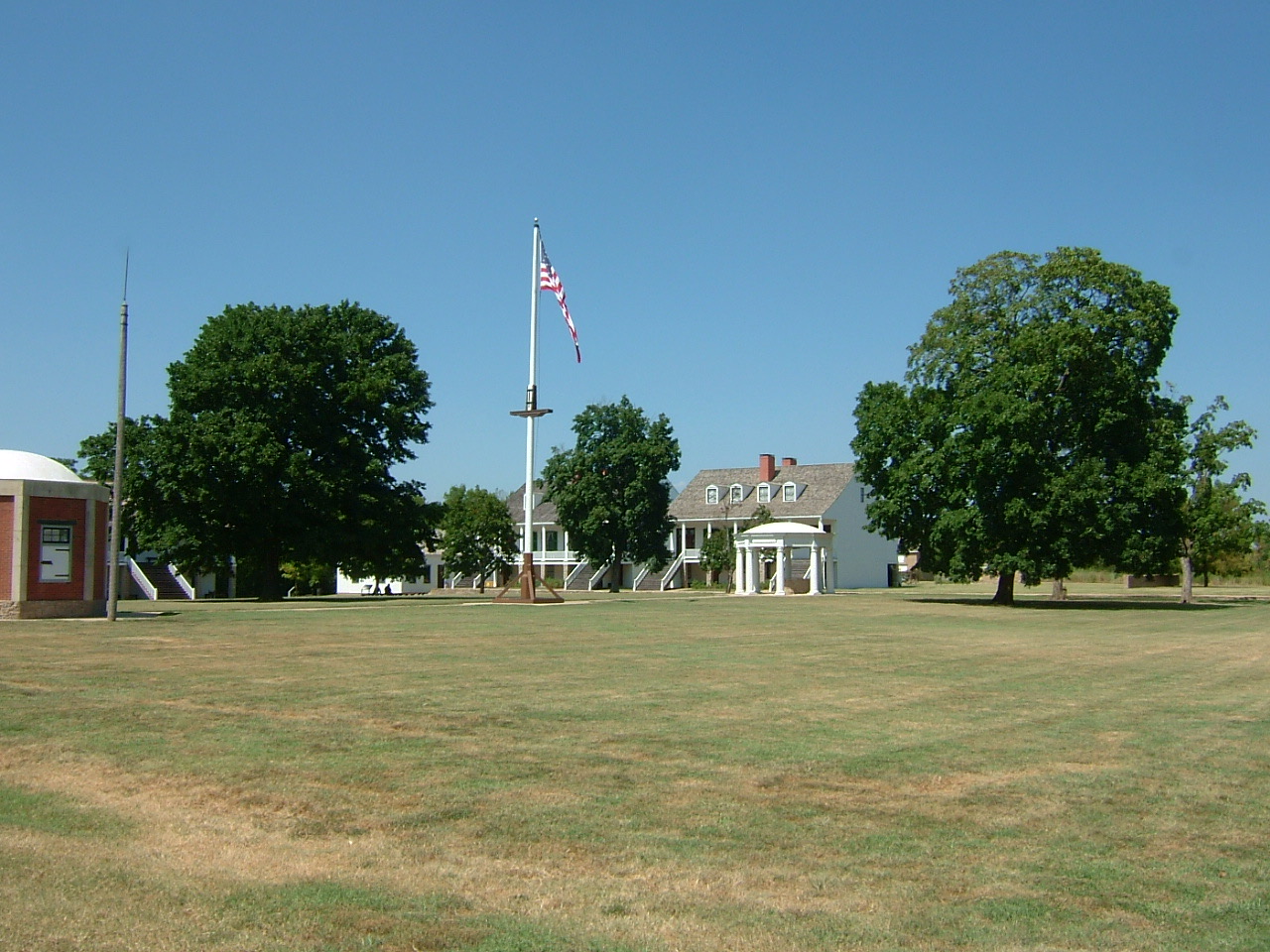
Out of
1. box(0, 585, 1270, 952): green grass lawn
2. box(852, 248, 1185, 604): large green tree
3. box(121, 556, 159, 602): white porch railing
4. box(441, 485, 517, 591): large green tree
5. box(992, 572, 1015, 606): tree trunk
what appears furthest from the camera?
box(441, 485, 517, 591): large green tree

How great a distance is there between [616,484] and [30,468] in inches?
1769

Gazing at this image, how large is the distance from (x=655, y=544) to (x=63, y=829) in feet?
221

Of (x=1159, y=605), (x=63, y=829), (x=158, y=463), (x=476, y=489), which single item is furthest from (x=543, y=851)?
(x=476, y=489)

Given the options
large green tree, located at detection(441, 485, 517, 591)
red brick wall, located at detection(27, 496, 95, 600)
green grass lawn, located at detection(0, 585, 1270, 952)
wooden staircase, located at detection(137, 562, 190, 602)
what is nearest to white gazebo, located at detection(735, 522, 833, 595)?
large green tree, located at detection(441, 485, 517, 591)

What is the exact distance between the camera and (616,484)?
2921 inches

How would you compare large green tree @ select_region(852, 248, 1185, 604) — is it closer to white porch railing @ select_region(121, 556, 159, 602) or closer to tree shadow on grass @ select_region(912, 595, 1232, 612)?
tree shadow on grass @ select_region(912, 595, 1232, 612)

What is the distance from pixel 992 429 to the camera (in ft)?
145

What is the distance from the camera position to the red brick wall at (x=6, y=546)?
1227 inches

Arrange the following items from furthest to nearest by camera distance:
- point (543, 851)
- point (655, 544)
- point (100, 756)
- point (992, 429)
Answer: point (655, 544)
point (992, 429)
point (100, 756)
point (543, 851)

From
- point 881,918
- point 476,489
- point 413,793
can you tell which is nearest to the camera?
point 881,918

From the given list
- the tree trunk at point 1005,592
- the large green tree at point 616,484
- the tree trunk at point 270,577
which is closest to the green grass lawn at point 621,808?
the tree trunk at point 1005,592

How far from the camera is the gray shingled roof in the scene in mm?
83875

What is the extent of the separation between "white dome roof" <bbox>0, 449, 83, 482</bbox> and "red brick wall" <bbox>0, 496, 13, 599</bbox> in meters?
0.69

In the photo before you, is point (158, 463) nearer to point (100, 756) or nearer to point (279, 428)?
point (279, 428)
